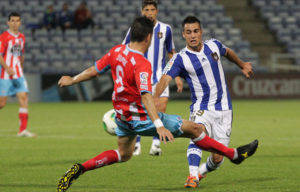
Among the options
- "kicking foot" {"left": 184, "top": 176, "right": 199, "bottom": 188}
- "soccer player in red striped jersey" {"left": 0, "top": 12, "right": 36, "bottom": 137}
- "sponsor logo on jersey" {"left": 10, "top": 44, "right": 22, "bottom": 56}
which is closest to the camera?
"kicking foot" {"left": 184, "top": 176, "right": 199, "bottom": 188}

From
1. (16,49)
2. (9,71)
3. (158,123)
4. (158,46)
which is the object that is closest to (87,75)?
(158,123)

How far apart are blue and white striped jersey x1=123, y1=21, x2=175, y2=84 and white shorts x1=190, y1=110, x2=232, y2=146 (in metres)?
2.74

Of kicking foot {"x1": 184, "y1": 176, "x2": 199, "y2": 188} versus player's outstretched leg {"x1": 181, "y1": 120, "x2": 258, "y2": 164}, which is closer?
player's outstretched leg {"x1": 181, "y1": 120, "x2": 258, "y2": 164}

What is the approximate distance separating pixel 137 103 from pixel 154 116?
1.21ft

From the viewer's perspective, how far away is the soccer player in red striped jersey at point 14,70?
11.9 meters

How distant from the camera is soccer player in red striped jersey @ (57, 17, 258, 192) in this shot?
224 inches

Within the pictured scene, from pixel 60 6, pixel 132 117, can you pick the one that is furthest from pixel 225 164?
pixel 60 6

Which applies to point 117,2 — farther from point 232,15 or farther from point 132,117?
point 132,117

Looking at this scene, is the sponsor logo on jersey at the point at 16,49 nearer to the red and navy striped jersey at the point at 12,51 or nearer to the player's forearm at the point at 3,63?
the red and navy striped jersey at the point at 12,51

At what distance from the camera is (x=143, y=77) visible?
18.7 ft

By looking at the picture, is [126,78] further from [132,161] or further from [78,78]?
[132,161]

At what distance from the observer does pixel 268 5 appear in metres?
28.4

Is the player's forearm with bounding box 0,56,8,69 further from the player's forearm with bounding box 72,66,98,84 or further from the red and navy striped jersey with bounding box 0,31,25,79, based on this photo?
the player's forearm with bounding box 72,66,98,84

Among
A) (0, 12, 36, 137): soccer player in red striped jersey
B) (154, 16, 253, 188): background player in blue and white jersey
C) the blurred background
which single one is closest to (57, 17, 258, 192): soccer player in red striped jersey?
(154, 16, 253, 188): background player in blue and white jersey
